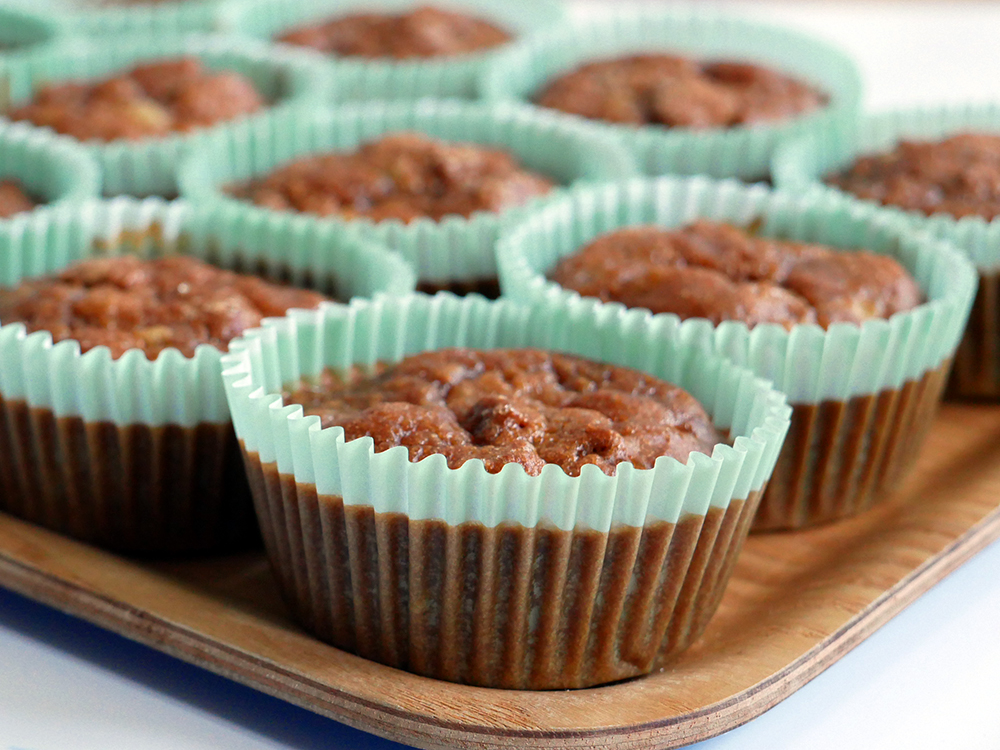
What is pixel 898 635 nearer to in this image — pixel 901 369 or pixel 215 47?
pixel 901 369

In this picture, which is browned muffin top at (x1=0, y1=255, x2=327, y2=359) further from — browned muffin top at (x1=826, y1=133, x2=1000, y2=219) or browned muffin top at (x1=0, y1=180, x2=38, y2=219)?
browned muffin top at (x1=826, y1=133, x2=1000, y2=219)

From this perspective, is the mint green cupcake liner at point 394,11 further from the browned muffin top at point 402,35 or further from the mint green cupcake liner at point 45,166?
the mint green cupcake liner at point 45,166

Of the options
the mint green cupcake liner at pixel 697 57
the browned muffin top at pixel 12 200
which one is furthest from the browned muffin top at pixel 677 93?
the browned muffin top at pixel 12 200

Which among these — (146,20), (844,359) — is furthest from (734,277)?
(146,20)

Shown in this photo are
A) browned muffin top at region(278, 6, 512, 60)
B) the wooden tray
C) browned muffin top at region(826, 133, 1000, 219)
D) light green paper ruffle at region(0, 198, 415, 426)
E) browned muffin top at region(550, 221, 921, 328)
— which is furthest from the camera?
browned muffin top at region(278, 6, 512, 60)

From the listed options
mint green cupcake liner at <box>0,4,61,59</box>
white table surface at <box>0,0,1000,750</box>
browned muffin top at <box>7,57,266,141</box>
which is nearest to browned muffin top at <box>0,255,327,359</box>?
white table surface at <box>0,0,1000,750</box>

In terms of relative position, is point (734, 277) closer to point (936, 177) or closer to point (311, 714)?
point (936, 177)

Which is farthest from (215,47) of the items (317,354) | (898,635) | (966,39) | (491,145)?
(966,39)
